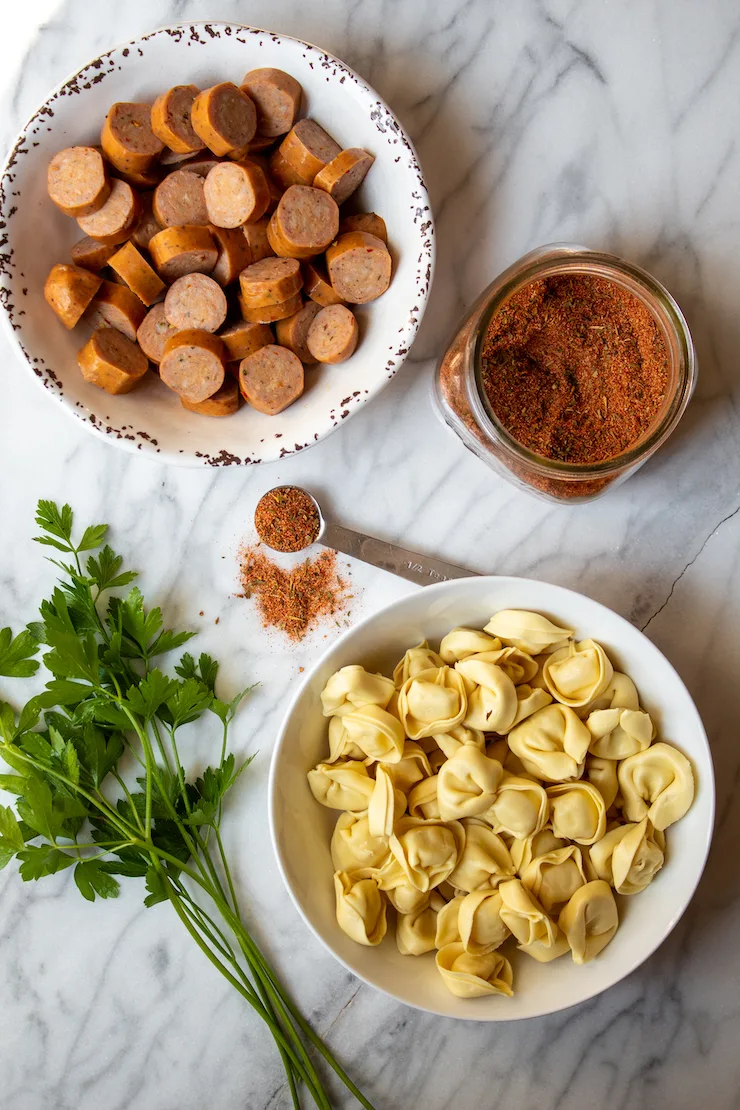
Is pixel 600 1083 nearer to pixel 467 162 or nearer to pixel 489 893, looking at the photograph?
pixel 489 893

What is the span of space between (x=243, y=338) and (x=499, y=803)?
2.31ft

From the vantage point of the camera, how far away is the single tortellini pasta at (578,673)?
3.83 ft

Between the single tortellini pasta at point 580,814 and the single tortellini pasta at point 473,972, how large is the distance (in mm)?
192

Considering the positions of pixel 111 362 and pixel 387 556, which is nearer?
pixel 111 362

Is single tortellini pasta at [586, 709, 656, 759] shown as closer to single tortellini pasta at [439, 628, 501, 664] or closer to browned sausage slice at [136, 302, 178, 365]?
single tortellini pasta at [439, 628, 501, 664]

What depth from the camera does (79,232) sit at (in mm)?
1230

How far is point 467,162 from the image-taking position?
1320 mm

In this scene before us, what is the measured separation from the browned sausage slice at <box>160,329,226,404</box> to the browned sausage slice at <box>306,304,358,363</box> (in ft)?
0.42

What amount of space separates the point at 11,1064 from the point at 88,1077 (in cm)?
12

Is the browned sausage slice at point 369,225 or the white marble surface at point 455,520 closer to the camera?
the browned sausage slice at point 369,225

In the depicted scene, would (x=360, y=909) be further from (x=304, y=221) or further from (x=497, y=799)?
(x=304, y=221)

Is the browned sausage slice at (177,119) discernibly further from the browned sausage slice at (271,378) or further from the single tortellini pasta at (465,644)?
the single tortellini pasta at (465,644)

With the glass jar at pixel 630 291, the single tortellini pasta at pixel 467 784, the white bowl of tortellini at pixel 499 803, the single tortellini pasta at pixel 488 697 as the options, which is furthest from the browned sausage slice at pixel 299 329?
the single tortellini pasta at pixel 467 784

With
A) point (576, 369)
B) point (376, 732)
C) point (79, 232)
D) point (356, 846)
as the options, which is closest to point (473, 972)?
point (356, 846)
